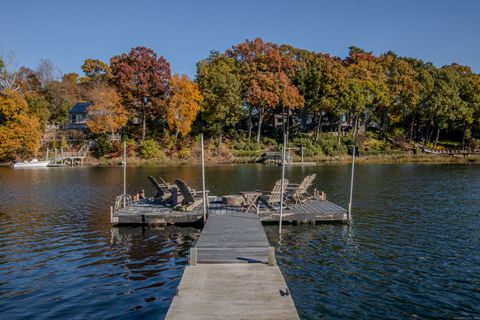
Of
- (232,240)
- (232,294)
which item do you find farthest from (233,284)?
(232,240)

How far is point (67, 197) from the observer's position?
30.8 meters

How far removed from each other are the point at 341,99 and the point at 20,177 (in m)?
49.8

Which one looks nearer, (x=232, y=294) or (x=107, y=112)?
(x=232, y=294)

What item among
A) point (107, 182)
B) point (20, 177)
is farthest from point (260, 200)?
point (20, 177)

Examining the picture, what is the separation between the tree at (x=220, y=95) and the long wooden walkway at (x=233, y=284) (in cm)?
5263

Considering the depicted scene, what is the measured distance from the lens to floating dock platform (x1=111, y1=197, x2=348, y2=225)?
2061cm

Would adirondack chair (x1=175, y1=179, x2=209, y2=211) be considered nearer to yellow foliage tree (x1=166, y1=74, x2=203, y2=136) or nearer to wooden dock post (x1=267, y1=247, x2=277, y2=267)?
wooden dock post (x1=267, y1=247, x2=277, y2=267)

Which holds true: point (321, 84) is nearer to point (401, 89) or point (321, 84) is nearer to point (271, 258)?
point (401, 89)

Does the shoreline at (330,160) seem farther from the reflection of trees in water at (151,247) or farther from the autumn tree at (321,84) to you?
the reflection of trees in water at (151,247)

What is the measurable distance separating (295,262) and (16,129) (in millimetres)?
61344

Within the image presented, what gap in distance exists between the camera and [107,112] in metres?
64.4

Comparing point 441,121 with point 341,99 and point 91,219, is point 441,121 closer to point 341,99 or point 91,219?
point 341,99

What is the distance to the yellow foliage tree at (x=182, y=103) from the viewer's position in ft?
214

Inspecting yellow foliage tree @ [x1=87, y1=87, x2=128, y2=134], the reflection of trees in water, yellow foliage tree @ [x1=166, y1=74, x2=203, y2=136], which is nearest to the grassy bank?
yellow foliage tree @ [x1=87, y1=87, x2=128, y2=134]
